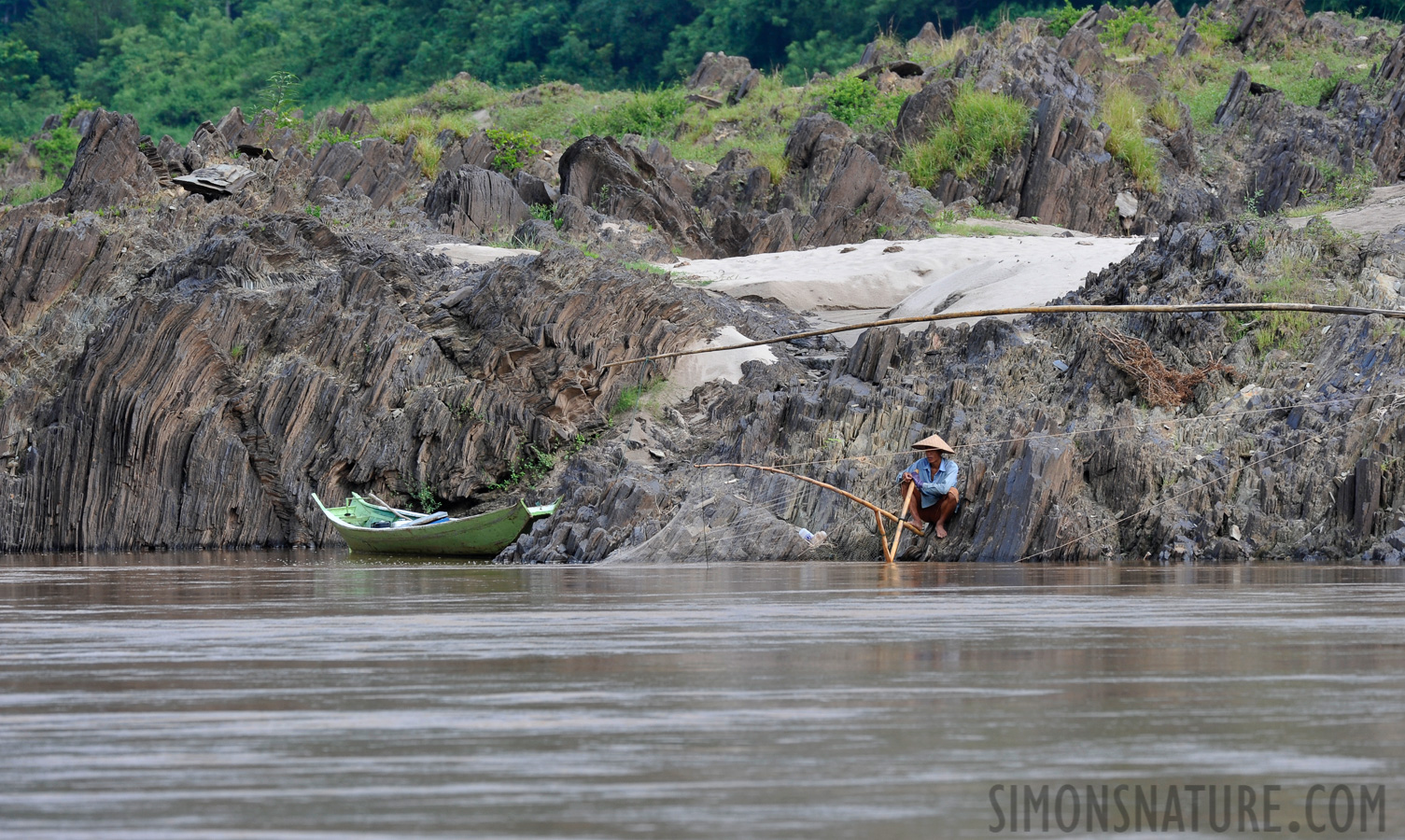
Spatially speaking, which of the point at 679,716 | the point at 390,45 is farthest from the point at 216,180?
the point at 390,45

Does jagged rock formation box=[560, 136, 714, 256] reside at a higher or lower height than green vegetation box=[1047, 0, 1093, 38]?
lower

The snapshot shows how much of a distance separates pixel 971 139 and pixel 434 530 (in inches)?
802

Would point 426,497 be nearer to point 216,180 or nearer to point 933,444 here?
point 933,444

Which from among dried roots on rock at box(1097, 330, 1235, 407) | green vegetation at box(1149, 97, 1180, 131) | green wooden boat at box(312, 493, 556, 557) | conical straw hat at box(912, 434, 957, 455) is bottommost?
green wooden boat at box(312, 493, 556, 557)

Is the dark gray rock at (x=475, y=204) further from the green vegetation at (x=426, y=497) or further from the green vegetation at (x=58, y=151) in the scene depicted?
the green vegetation at (x=58, y=151)

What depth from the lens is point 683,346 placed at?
22812mm

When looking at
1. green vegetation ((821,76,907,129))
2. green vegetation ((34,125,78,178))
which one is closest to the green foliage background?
green vegetation ((821,76,907,129))

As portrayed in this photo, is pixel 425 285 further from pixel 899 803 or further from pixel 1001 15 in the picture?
pixel 1001 15

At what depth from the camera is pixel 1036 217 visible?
3216cm

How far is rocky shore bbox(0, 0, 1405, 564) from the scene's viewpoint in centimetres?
1348

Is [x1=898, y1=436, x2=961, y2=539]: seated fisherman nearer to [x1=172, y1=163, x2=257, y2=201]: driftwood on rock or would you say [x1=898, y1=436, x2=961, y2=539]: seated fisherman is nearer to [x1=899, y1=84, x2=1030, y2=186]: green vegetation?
[x1=172, y1=163, x2=257, y2=201]: driftwood on rock

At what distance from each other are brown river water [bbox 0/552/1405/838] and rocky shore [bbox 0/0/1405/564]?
6.31 metres

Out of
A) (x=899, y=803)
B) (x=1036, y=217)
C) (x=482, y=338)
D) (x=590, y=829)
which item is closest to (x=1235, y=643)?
(x=899, y=803)

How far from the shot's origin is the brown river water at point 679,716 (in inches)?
101
